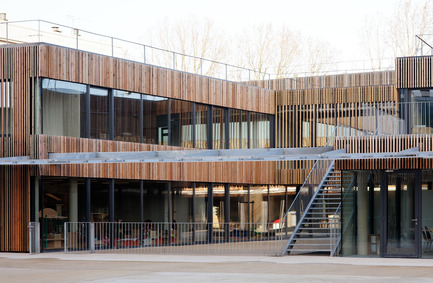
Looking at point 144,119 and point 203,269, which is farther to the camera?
point 144,119

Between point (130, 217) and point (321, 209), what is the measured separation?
6.69 metres

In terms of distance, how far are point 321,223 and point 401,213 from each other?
111 inches

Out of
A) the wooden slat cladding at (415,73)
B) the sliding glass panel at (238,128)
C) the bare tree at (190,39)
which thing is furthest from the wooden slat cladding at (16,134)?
the bare tree at (190,39)

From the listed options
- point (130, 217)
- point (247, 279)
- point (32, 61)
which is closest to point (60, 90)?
point (32, 61)

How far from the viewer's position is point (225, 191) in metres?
30.0

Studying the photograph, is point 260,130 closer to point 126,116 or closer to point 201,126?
point 201,126

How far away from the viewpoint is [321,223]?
73.0 feet

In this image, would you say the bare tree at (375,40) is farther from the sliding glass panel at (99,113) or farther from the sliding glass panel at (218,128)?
the sliding glass panel at (99,113)

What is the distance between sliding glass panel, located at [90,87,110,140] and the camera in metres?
24.1

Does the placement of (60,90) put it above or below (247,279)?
above

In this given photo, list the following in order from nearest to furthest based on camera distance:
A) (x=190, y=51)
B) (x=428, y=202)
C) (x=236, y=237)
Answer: (x=428, y=202)
(x=236, y=237)
(x=190, y=51)

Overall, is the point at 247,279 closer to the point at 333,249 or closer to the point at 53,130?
the point at 333,249

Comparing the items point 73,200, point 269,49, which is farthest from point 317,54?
point 73,200

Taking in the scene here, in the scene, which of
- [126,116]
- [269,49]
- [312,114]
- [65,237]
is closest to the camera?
[65,237]
